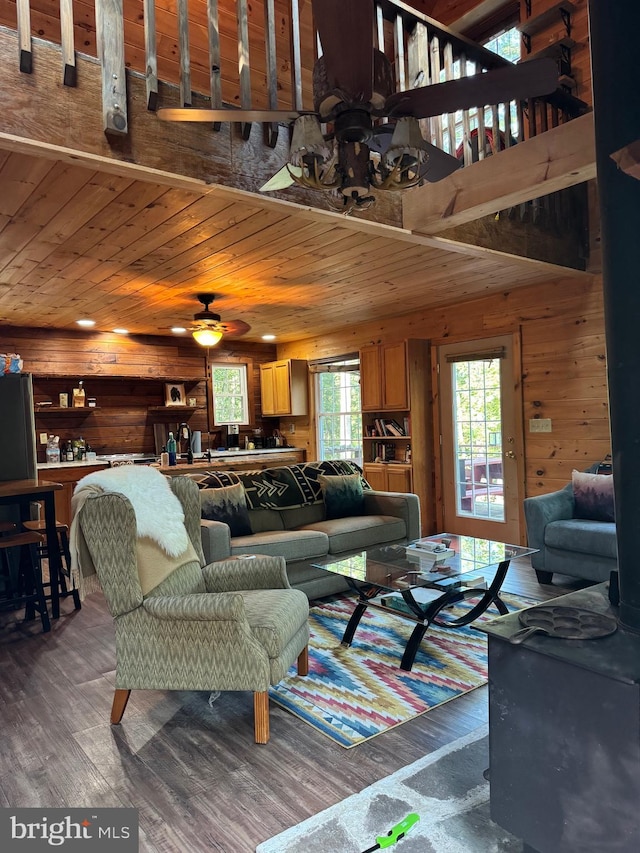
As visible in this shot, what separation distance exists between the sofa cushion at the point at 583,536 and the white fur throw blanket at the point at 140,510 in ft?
8.74

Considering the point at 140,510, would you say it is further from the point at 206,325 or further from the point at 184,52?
the point at 206,325

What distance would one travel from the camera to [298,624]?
2615 millimetres

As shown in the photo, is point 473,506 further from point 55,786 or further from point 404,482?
point 55,786

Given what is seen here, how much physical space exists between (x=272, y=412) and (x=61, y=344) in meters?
2.87

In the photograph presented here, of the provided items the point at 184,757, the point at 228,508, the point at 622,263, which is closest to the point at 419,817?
the point at 184,757

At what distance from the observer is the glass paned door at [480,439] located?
5.48 meters

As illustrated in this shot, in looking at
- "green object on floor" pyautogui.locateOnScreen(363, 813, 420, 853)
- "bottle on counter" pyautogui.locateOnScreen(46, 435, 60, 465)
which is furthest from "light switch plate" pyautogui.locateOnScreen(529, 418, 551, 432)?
"bottle on counter" pyautogui.locateOnScreen(46, 435, 60, 465)

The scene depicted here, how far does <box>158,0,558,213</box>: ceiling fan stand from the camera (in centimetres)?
172

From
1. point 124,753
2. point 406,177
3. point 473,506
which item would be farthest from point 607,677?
point 473,506

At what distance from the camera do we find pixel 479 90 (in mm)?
1833

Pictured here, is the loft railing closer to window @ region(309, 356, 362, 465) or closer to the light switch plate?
the light switch plate

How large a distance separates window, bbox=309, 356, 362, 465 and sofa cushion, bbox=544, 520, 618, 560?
3533 millimetres

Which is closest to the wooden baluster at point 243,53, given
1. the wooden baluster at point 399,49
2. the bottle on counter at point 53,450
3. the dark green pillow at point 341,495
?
the wooden baluster at point 399,49

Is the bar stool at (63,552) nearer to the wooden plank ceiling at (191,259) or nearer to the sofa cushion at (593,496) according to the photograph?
the wooden plank ceiling at (191,259)
